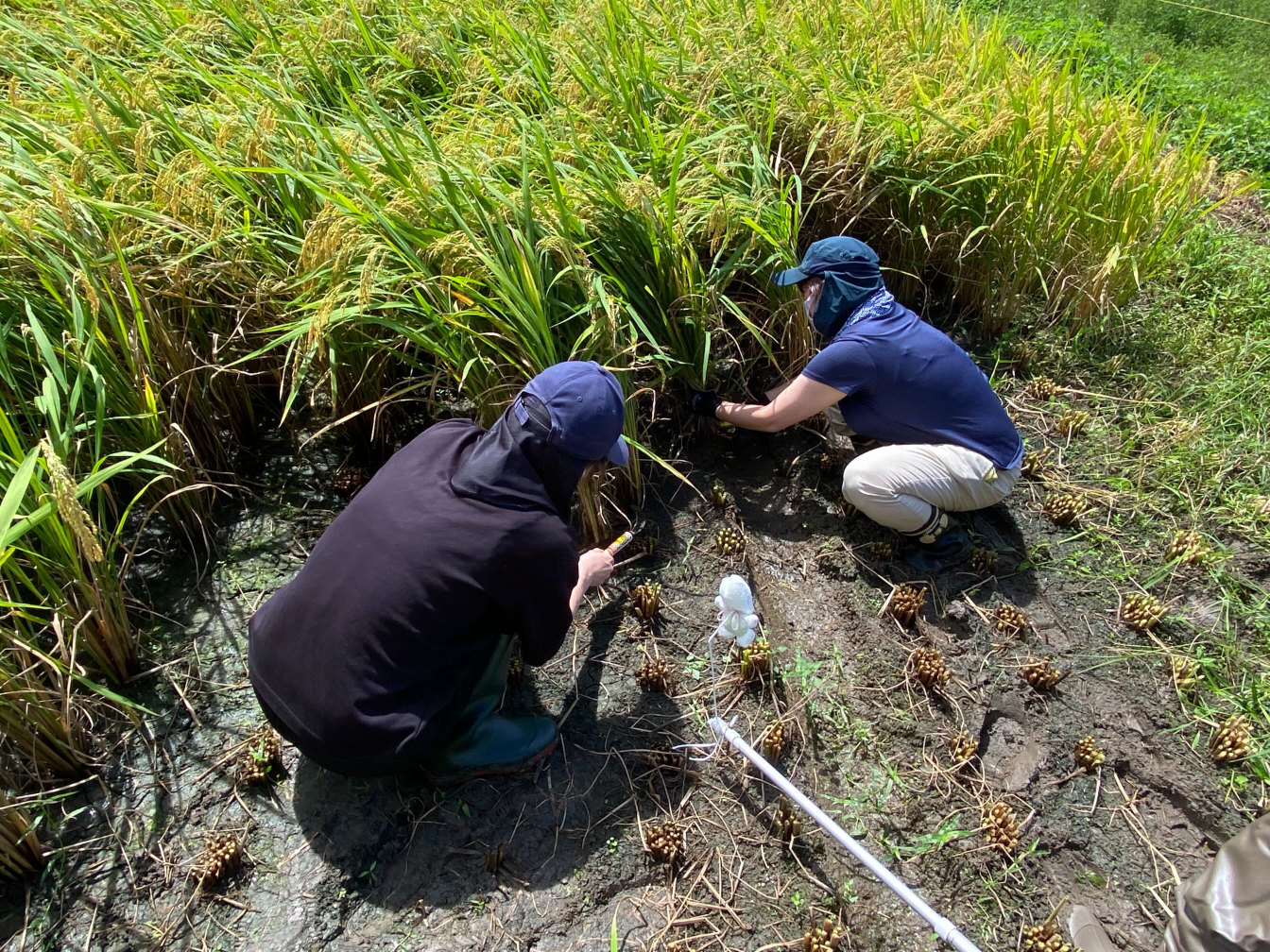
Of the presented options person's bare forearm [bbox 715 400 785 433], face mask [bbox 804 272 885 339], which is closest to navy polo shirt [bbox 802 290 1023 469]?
face mask [bbox 804 272 885 339]

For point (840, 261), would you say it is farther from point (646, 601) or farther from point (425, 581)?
point (425, 581)

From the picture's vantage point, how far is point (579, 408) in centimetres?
182

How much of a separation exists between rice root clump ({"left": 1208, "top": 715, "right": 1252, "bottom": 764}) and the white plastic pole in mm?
978

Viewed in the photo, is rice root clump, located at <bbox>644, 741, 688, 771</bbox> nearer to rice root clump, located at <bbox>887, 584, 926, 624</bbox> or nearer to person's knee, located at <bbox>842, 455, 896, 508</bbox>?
rice root clump, located at <bbox>887, 584, 926, 624</bbox>

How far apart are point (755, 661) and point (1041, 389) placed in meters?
1.88

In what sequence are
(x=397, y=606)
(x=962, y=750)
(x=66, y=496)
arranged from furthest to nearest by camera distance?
1. (x=962, y=750)
2. (x=397, y=606)
3. (x=66, y=496)

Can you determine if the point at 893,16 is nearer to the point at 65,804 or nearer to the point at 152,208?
the point at 152,208

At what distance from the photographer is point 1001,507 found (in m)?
2.92

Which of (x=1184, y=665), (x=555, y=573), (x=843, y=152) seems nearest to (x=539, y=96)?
(x=843, y=152)

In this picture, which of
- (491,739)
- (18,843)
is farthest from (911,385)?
(18,843)

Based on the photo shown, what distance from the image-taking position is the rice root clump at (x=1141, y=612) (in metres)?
2.54

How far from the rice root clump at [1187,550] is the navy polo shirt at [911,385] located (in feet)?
1.92

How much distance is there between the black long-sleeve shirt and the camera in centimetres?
177

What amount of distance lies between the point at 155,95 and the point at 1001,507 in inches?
132
